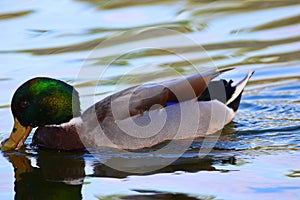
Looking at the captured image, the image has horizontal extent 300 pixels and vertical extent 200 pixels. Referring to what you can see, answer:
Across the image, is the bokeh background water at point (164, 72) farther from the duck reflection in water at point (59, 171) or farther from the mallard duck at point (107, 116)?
the mallard duck at point (107, 116)

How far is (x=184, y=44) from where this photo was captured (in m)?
10.5

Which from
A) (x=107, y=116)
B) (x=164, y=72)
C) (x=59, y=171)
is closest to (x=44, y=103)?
(x=107, y=116)

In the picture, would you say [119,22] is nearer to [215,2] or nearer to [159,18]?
[159,18]

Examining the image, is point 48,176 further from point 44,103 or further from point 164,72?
point 164,72

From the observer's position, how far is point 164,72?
9.71 metres

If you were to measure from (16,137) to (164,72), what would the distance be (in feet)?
8.03

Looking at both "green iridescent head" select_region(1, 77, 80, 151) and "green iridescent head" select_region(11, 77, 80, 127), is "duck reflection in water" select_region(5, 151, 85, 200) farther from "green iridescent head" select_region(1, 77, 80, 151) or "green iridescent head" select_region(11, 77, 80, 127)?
"green iridescent head" select_region(11, 77, 80, 127)

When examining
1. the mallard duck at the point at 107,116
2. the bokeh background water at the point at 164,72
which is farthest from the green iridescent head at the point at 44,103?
the bokeh background water at the point at 164,72

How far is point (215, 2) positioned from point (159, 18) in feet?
3.23

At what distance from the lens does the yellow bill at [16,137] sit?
7.73 meters

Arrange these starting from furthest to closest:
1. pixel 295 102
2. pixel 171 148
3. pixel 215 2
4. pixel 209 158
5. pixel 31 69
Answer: pixel 215 2, pixel 31 69, pixel 295 102, pixel 171 148, pixel 209 158

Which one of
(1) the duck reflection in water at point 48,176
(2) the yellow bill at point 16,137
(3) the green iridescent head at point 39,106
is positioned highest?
(3) the green iridescent head at point 39,106

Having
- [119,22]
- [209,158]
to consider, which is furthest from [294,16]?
[209,158]

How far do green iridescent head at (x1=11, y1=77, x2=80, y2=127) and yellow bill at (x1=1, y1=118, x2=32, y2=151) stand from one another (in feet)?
0.14
